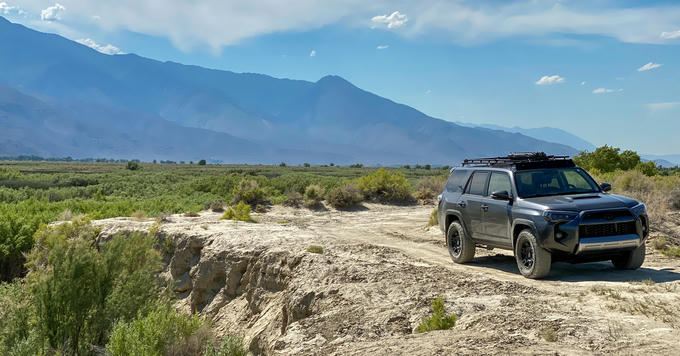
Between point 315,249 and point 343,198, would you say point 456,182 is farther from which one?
point 343,198

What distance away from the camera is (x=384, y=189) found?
28.4 meters

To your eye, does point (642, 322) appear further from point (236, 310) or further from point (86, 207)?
point (86, 207)

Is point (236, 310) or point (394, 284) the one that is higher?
point (394, 284)

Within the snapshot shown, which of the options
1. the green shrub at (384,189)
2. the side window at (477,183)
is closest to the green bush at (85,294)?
the side window at (477,183)

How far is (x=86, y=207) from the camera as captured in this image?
27.3 meters

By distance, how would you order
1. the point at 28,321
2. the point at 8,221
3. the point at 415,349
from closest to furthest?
1. the point at 415,349
2. the point at 28,321
3. the point at 8,221

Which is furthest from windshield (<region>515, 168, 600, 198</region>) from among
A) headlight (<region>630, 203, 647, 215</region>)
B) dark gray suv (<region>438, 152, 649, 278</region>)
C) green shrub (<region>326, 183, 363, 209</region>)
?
green shrub (<region>326, 183, 363, 209</region>)

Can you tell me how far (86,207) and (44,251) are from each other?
9986mm

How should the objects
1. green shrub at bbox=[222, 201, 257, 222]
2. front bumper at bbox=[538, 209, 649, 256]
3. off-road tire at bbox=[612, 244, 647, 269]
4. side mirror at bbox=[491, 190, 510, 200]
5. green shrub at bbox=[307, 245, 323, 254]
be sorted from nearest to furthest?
1. front bumper at bbox=[538, 209, 649, 256]
2. off-road tire at bbox=[612, 244, 647, 269]
3. side mirror at bbox=[491, 190, 510, 200]
4. green shrub at bbox=[307, 245, 323, 254]
5. green shrub at bbox=[222, 201, 257, 222]

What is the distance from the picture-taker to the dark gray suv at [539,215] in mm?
8633

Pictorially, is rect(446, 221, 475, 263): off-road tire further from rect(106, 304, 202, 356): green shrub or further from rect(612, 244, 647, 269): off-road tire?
rect(106, 304, 202, 356): green shrub

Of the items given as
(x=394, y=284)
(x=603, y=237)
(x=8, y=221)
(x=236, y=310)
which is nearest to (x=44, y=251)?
(x=8, y=221)

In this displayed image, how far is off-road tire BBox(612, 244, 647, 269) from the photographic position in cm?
931

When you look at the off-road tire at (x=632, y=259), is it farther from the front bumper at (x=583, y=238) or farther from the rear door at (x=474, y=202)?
the rear door at (x=474, y=202)
